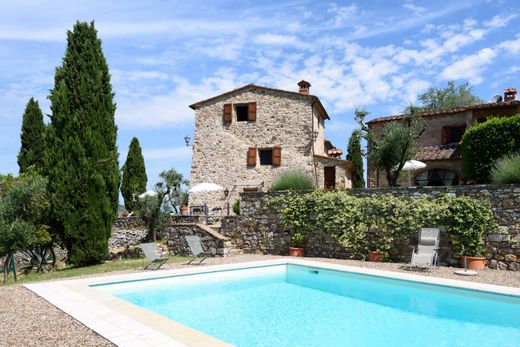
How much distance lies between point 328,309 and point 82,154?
345 inches

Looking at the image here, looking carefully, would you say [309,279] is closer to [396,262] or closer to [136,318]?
[396,262]

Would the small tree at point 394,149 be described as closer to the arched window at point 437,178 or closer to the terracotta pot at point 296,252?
the arched window at point 437,178

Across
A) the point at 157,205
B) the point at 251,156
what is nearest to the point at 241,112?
the point at 251,156

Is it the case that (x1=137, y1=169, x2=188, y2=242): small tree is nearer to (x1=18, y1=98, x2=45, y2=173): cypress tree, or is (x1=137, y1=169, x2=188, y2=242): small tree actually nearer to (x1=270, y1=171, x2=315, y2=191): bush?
(x1=270, y1=171, x2=315, y2=191): bush

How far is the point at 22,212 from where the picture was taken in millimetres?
10727

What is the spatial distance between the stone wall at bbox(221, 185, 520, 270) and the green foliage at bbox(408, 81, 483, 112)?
23.1m

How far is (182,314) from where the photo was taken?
21.5 feet

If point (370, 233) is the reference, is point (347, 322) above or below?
below

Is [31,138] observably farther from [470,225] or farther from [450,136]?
[450,136]

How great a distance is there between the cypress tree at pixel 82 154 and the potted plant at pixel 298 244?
576 centimetres

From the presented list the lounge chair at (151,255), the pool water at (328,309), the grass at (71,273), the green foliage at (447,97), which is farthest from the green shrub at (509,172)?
the green foliage at (447,97)

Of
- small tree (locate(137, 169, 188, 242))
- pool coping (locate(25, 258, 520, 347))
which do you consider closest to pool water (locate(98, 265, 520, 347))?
pool coping (locate(25, 258, 520, 347))

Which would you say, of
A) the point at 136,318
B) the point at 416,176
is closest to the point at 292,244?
the point at 136,318

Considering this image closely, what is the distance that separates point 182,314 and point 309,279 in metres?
3.76
